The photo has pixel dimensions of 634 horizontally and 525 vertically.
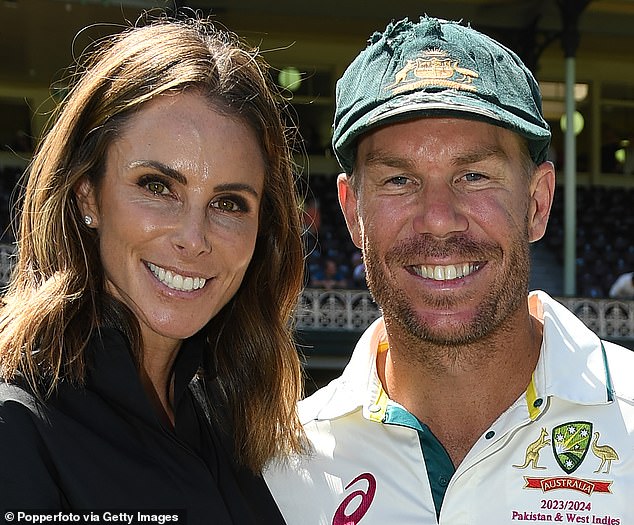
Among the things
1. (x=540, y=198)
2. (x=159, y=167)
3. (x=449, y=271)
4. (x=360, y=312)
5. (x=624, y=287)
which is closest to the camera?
(x=159, y=167)

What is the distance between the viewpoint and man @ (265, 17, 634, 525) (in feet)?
7.45

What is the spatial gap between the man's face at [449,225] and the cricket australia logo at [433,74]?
0.34 feet

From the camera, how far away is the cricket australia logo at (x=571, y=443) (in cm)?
225

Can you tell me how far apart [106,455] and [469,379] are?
3.36 feet

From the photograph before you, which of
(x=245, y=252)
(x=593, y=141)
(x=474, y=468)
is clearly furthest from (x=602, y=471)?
(x=593, y=141)

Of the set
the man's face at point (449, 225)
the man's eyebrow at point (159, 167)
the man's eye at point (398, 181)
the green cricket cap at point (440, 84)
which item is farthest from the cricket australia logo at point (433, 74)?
the man's eyebrow at point (159, 167)

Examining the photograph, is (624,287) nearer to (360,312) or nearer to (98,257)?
(360,312)

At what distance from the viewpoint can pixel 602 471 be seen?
87.4 inches

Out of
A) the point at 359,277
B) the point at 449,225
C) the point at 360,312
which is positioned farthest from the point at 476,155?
the point at 359,277

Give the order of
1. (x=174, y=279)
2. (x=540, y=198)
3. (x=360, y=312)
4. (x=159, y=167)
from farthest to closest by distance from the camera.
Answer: (x=360, y=312) < (x=540, y=198) < (x=174, y=279) < (x=159, y=167)

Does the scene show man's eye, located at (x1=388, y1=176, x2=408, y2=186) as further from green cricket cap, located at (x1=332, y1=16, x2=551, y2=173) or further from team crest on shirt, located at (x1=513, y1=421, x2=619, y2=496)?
team crest on shirt, located at (x1=513, y1=421, x2=619, y2=496)

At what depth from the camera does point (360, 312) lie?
13.0m

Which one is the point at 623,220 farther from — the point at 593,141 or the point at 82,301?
the point at 82,301

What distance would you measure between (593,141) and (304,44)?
263 inches
